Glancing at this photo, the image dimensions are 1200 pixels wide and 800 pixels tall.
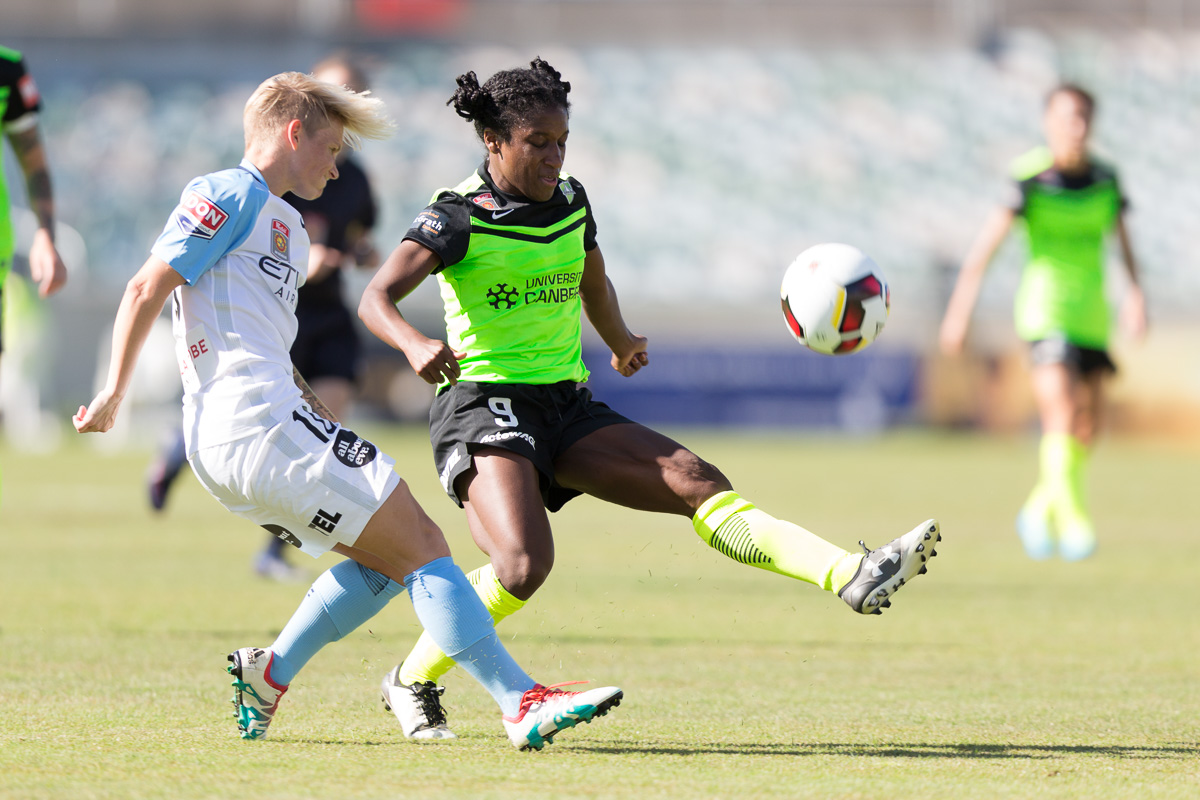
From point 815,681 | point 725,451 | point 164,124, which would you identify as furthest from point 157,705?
point 164,124

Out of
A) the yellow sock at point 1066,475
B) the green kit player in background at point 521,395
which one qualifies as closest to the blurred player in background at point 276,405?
the green kit player in background at point 521,395

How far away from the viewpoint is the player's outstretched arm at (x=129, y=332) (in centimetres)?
369

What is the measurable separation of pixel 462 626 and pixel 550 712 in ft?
1.06

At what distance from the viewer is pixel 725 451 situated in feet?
62.1

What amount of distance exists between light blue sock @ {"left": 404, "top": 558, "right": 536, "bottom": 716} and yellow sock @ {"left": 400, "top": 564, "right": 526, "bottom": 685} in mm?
292

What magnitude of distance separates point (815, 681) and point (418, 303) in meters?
18.0

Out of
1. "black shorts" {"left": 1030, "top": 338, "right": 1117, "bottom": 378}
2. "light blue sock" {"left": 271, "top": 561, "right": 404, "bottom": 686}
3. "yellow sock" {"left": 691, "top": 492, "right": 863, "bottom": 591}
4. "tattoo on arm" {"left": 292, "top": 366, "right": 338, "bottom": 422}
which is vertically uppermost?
"black shorts" {"left": 1030, "top": 338, "right": 1117, "bottom": 378}

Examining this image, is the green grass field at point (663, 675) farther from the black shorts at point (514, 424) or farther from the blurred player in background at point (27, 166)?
the blurred player in background at point (27, 166)

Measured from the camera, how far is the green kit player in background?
4.27 meters

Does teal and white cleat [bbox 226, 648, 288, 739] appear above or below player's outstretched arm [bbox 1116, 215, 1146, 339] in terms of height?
below

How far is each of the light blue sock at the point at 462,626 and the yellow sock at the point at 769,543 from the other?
2.32 feet

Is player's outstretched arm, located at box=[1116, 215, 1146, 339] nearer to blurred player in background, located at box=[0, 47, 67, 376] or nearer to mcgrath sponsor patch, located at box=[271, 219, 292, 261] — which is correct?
blurred player in background, located at box=[0, 47, 67, 376]

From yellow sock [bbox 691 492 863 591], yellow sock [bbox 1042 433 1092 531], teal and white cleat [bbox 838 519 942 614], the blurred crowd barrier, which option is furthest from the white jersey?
the blurred crowd barrier

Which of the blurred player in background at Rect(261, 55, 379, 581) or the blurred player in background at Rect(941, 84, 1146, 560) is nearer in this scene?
the blurred player in background at Rect(261, 55, 379, 581)
